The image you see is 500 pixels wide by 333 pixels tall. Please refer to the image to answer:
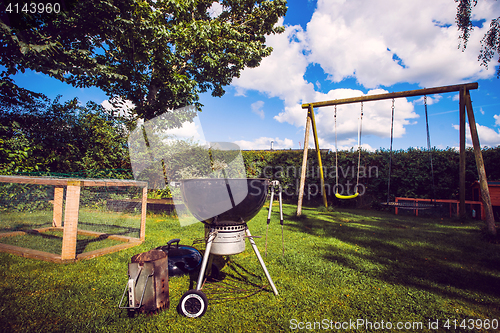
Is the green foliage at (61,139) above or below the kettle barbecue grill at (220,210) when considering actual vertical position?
above

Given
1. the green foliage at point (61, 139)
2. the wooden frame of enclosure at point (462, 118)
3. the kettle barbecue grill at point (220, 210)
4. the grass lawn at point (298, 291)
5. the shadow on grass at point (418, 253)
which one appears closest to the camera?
the grass lawn at point (298, 291)

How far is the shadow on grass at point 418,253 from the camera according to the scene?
9.40 ft

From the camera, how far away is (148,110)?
8.34 m

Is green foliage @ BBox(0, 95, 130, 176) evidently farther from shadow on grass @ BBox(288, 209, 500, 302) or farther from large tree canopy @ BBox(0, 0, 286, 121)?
shadow on grass @ BBox(288, 209, 500, 302)

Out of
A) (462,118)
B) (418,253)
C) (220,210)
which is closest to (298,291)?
(220,210)

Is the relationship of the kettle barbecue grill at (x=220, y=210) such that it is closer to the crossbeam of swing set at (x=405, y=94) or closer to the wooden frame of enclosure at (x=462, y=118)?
the wooden frame of enclosure at (x=462, y=118)

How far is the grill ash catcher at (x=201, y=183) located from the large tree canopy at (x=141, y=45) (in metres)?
0.99

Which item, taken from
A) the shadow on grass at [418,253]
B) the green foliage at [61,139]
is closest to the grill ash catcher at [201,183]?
the green foliage at [61,139]

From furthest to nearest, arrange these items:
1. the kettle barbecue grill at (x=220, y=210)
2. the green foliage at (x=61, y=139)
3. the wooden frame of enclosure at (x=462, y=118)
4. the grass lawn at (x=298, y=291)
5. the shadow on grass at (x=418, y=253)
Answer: the green foliage at (x=61, y=139)
the wooden frame of enclosure at (x=462, y=118)
the shadow on grass at (x=418, y=253)
the kettle barbecue grill at (x=220, y=210)
the grass lawn at (x=298, y=291)

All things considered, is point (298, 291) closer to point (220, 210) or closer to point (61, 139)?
point (220, 210)

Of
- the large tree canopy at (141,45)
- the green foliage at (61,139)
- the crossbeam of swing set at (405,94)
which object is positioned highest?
the large tree canopy at (141,45)

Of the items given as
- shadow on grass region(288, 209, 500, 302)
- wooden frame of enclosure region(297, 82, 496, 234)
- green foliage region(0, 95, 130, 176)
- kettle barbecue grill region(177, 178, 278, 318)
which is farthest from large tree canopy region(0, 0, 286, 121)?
shadow on grass region(288, 209, 500, 302)

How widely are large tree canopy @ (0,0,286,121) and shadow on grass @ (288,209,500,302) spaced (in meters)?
6.58

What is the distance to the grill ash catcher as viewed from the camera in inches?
88.7
